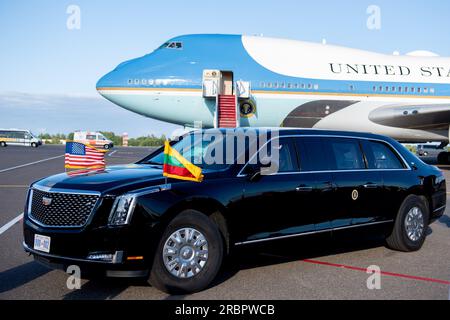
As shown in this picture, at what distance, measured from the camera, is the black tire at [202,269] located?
4703mm

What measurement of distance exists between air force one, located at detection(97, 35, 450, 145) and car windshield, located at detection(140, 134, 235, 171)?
1438cm

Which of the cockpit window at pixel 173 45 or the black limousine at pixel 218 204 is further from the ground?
the cockpit window at pixel 173 45

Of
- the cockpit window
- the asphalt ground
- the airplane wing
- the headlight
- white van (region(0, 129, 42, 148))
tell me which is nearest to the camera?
the headlight

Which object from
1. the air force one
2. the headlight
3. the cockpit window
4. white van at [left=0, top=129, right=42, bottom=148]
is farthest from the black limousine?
white van at [left=0, top=129, right=42, bottom=148]

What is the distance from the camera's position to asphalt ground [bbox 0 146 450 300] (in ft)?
15.9

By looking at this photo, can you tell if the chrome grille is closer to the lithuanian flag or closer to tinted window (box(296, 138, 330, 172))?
the lithuanian flag

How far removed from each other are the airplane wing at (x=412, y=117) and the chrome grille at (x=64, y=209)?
65.2 ft

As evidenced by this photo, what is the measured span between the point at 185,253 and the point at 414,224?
3.77m

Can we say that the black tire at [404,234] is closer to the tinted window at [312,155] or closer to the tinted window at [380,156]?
the tinted window at [380,156]

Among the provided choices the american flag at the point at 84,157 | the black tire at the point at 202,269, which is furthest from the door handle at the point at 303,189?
the american flag at the point at 84,157

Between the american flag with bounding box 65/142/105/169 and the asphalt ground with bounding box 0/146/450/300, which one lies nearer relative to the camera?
the asphalt ground with bounding box 0/146/450/300

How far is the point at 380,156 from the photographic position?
6.95m

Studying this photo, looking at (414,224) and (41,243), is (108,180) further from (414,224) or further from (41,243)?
(414,224)
